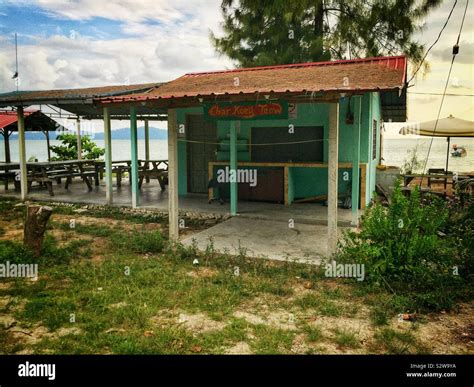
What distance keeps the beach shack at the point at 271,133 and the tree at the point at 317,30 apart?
421 cm

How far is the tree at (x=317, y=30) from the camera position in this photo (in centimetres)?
1548

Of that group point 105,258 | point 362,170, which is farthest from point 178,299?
point 362,170

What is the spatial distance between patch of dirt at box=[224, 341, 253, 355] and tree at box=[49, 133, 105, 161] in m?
17.4

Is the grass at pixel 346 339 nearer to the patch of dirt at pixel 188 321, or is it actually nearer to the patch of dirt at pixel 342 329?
the patch of dirt at pixel 342 329

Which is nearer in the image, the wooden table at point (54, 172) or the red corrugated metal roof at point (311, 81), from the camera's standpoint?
the red corrugated metal roof at point (311, 81)

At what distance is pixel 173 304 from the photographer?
4902mm

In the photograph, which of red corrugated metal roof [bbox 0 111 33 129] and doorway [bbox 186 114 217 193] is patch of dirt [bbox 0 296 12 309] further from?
red corrugated metal roof [bbox 0 111 33 129]

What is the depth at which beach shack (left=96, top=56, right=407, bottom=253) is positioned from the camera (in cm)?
739

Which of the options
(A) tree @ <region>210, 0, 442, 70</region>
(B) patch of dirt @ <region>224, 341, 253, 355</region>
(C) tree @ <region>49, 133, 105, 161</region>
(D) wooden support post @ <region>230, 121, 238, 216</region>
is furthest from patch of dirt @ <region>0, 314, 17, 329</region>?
(C) tree @ <region>49, 133, 105, 161</region>

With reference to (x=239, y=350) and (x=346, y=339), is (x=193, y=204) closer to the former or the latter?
(x=239, y=350)

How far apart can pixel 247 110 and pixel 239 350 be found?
15.3ft

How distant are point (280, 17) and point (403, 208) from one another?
13.5 m

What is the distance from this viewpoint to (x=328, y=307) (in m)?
4.75

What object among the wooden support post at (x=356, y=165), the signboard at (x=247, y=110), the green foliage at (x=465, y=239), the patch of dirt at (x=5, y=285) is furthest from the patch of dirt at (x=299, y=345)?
the wooden support post at (x=356, y=165)
